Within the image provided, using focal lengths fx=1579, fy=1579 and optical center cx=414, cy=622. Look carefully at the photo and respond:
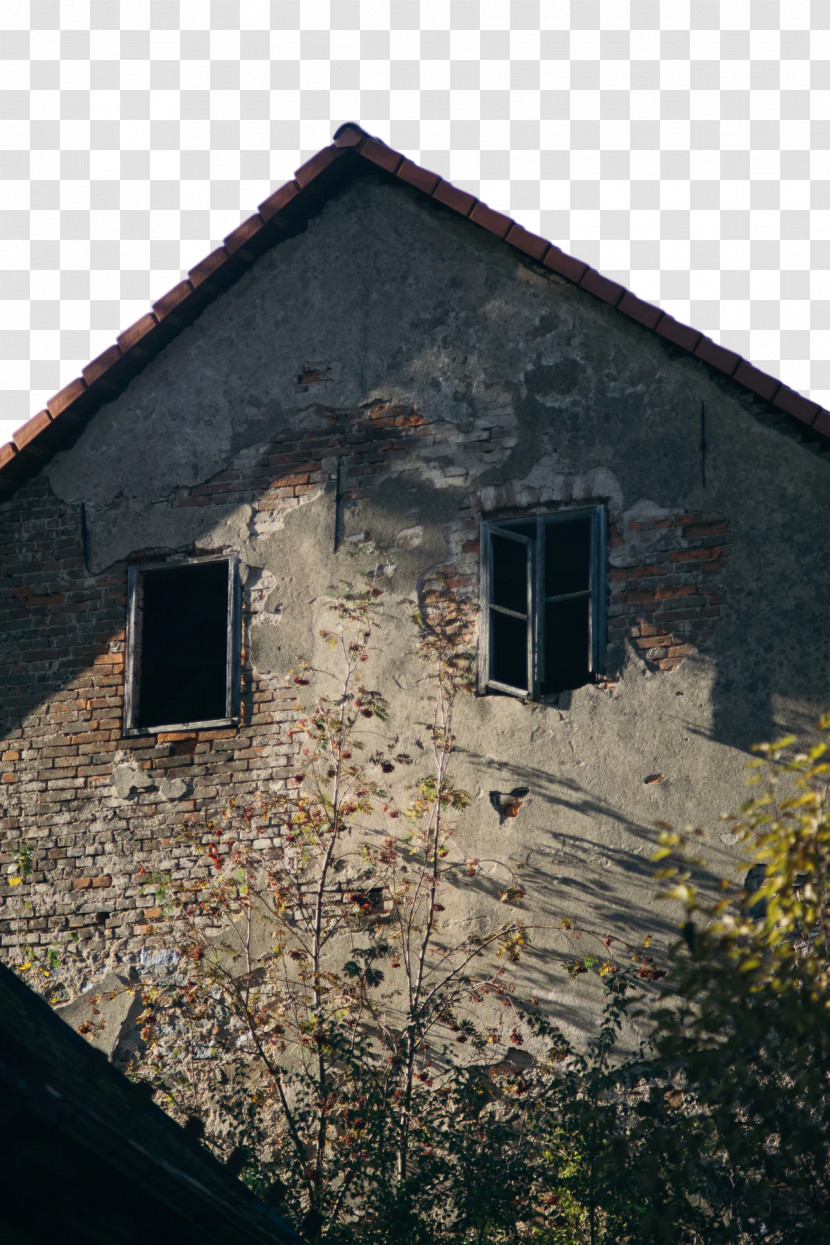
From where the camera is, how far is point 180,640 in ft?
35.9

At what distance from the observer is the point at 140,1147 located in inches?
217

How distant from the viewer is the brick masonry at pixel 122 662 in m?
9.56

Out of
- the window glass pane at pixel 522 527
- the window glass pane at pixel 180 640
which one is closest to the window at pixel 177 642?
the window glass pane at pixel 180 640

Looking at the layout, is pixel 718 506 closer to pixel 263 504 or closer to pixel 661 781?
pixel 661 781

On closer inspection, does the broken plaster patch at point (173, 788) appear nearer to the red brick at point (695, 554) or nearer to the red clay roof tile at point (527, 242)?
the red brick at point (695, 554)

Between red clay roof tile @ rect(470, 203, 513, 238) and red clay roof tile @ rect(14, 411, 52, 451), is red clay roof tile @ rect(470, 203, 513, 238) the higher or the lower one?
the higher one

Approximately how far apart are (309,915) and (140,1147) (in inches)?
158

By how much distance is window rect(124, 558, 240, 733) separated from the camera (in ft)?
33.8

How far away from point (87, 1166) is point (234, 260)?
277 inches

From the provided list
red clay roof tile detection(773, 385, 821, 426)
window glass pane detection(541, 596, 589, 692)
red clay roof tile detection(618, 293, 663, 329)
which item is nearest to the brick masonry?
window glass pane detection(541, 596, 589, 692)

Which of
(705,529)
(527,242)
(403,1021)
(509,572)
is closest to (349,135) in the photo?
(527,242)

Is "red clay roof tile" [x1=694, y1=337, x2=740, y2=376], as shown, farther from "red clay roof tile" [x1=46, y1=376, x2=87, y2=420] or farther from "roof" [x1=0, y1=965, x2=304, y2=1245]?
"roof" [x1=0, y1=965, x2=304, y2=1245]

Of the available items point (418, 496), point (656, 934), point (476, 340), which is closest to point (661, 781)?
point (656, 934)

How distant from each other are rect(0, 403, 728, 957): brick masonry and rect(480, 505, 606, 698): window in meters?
0.11
